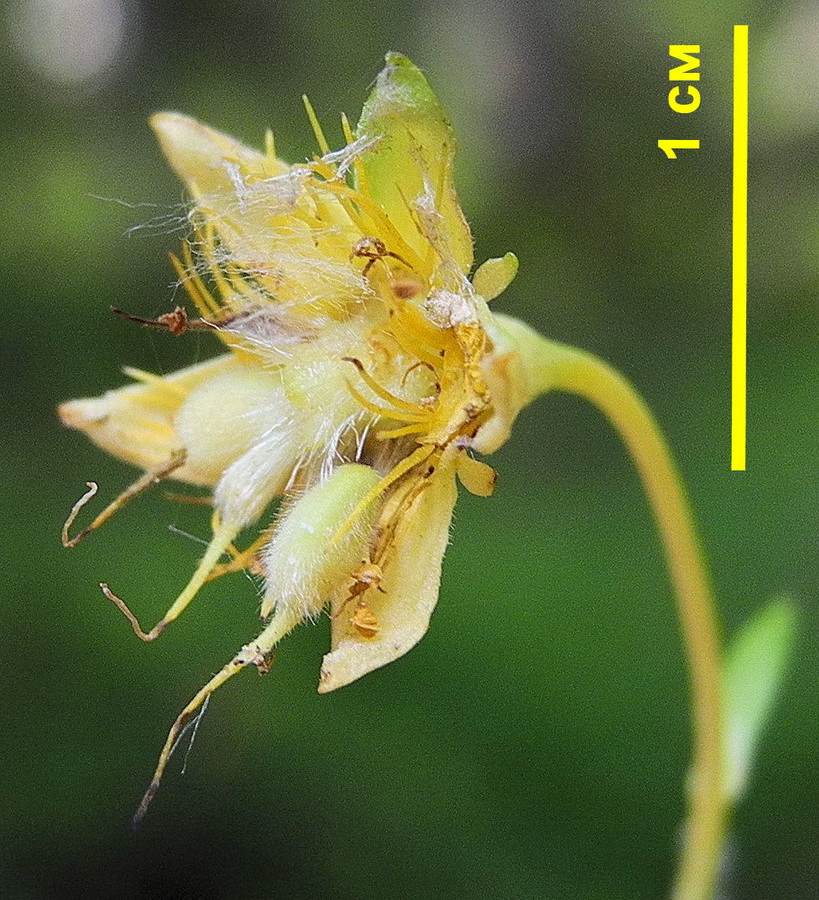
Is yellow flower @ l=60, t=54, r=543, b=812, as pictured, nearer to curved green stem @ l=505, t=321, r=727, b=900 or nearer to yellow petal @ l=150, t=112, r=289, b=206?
yellow petal @ l=150, t=112, r=289, b=206

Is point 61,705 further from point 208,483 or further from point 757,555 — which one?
point 757,555

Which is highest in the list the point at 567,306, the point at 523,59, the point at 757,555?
the point at 523,59

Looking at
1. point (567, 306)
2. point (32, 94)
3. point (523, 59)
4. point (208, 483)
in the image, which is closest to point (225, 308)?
point (208, 483)

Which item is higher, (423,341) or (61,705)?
(423,341)

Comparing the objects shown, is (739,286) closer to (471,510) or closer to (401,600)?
(401,600)

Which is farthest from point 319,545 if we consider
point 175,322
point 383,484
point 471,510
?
point 471,510

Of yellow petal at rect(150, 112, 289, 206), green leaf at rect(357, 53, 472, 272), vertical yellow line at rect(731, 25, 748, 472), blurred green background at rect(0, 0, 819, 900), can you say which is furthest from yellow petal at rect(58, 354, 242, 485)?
blurred green background at rect(0, 0, 819, 900)
